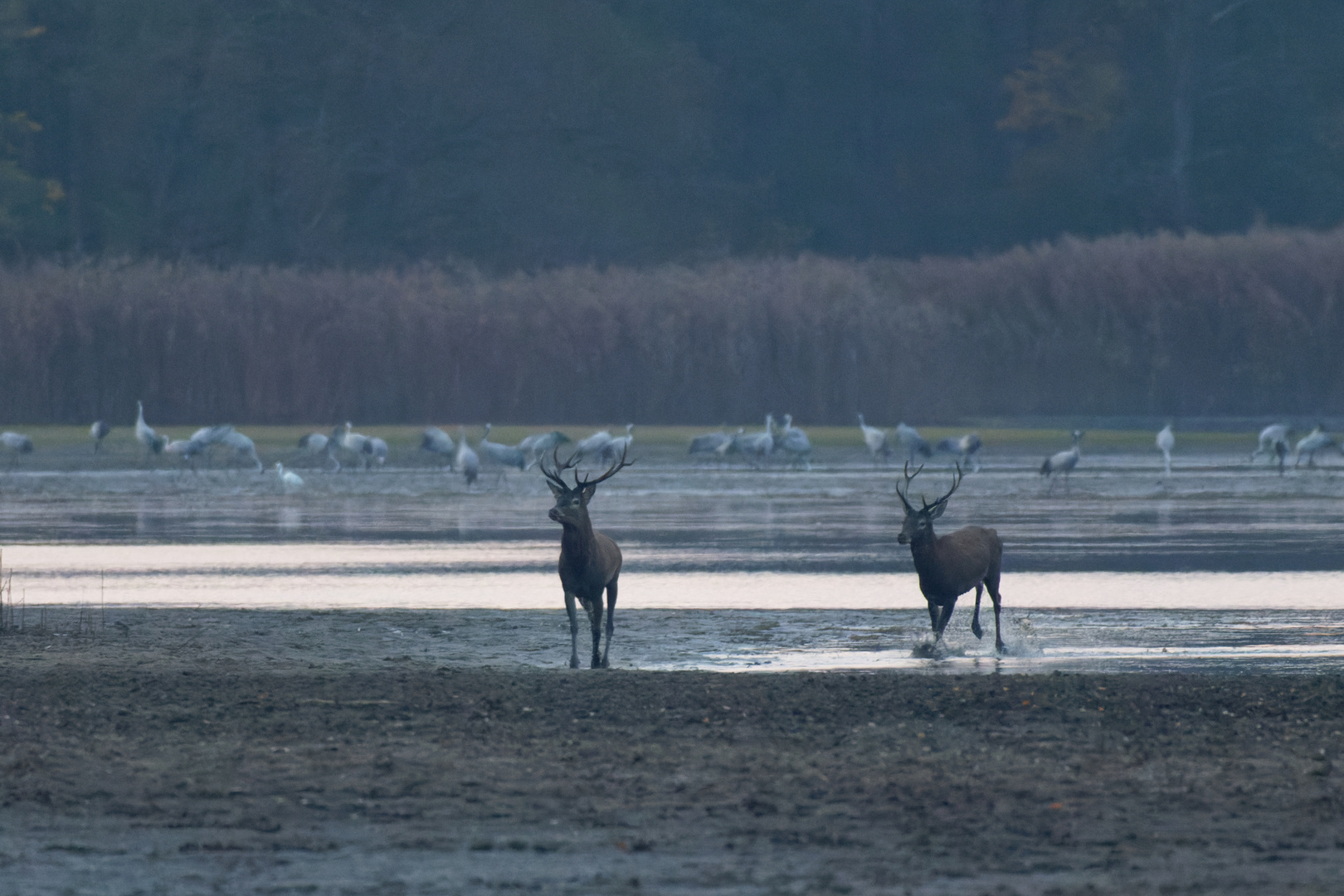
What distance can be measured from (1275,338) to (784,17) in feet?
83.6

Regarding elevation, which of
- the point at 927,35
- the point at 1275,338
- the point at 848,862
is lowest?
the point at 848,862

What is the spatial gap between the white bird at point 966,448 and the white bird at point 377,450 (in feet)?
35.4

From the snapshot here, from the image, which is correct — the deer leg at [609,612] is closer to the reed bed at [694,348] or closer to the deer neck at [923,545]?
the deer neck at [923,545]

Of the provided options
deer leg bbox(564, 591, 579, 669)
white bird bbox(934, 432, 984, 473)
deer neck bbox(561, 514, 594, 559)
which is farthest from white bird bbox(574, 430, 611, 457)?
deer neck bbox(561, 514, 594, 559)

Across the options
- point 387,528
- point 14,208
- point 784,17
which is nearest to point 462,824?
point 387,528

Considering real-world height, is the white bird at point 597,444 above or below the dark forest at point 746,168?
below

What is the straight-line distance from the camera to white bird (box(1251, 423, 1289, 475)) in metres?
35.6

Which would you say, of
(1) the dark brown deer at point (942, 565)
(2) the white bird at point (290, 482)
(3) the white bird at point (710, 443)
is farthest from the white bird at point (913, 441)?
(1) the dark brown deer at point (942, 565)

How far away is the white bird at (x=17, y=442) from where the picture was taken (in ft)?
124

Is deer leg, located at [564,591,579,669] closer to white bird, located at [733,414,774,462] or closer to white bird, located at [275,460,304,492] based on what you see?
white bird, located at [275,460,304,492]

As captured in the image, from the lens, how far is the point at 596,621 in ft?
40.4

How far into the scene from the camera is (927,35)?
217 ft

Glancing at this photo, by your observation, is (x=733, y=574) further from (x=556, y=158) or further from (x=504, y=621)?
(x=556, y=158)

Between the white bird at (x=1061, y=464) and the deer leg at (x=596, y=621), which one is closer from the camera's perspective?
the deer leg at (x=596, y=621)
